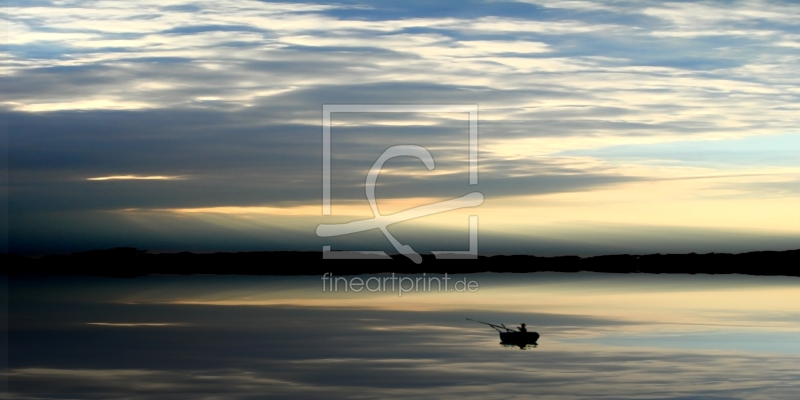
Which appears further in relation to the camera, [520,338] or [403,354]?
[520,338]

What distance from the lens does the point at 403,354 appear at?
92.1 feet

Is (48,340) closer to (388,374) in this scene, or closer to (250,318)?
(250,318)

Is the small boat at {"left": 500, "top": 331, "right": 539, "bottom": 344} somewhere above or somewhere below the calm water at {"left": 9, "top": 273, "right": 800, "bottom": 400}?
above

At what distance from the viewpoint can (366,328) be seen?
37.5 metres

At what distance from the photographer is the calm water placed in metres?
21.6

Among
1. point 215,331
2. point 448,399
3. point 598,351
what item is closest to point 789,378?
point 598,351

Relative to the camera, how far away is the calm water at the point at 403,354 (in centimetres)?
2162

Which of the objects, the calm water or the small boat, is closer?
the calm water

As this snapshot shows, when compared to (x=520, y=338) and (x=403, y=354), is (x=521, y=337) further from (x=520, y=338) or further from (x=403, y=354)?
(x=403, y=354)

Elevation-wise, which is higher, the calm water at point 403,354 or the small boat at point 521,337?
the small boat at point 521,337

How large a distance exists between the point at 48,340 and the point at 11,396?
43.5 ft

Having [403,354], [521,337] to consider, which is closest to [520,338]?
[521,337]

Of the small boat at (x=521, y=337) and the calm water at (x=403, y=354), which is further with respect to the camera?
the small boat at (x=521, y=337)

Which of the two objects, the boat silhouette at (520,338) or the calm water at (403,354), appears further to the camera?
the boat silhouette at (520,338)
